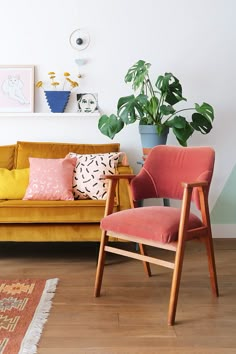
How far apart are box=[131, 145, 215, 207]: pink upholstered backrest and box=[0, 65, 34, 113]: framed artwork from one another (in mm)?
1466

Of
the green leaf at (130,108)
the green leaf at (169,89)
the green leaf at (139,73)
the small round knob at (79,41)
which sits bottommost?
the green leaf at (130,108)

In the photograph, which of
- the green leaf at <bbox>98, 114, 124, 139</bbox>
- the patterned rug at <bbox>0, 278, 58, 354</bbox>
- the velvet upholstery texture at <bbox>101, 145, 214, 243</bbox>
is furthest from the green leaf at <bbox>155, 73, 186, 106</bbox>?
the patterned rug at <bbox>0, 278, 58, 354</bbox>

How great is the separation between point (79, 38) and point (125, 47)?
0.40 metres

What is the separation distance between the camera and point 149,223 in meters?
2.14

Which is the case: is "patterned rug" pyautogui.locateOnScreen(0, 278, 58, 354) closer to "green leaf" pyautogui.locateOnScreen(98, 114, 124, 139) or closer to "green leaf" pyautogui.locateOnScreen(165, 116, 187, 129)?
"green leaf" pyautogui.locateOnScreen(98, 114, 124, 139)

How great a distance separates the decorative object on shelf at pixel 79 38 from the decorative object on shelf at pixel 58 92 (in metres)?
0.26

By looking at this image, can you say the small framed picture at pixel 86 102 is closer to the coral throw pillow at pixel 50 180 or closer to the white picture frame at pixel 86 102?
the white picture frame at pixel 86 102

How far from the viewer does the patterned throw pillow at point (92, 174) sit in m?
3.06

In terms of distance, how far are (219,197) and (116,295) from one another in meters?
1.70

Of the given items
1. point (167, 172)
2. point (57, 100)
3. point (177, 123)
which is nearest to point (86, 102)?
point (57, 100)

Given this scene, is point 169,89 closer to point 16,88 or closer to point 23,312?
point 16,88

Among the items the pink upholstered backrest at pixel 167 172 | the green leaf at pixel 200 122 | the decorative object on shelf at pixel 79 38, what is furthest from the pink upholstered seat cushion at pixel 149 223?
the decorative object on shelf at pixel 79 38

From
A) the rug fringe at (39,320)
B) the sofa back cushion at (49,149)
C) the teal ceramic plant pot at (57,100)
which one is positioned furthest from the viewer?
the teal ceramic plant pot at (57,100)

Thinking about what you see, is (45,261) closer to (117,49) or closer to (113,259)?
(113,259)
